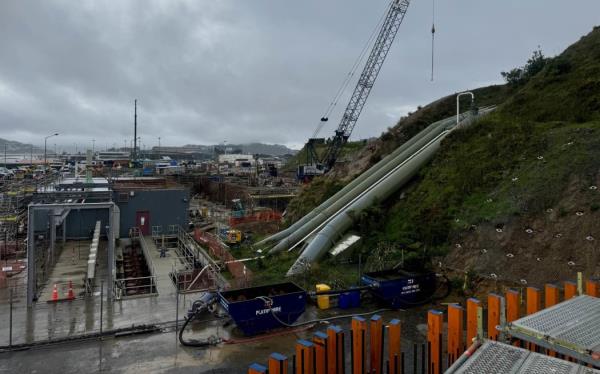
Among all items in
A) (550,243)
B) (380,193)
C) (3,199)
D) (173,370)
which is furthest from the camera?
(3,199)

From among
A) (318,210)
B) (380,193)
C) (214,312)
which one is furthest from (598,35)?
(214,312)

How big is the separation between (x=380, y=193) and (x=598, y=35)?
91.5 ft

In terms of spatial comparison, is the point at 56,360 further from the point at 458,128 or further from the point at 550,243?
the point at 458,128

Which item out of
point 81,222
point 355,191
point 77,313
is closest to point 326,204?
point 355,191

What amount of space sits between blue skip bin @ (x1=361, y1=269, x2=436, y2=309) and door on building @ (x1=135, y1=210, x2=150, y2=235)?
18.9 metres

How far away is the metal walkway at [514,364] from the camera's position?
4.90m

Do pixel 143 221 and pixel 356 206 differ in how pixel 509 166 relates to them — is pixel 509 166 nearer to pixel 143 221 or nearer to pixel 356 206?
pixel 356 206

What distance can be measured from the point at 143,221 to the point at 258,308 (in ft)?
64.4

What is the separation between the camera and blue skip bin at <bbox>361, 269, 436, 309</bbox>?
17.3 metres

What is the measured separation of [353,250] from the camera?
976 inches

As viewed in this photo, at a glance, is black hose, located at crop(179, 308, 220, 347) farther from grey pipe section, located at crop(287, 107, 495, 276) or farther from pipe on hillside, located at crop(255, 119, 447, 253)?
pipe on hillside, located at crop(255, 119, 447, 253)

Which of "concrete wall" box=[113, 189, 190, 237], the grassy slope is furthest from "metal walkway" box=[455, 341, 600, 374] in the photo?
Result: "concrete wall" box=[113, 189, 190, 237]

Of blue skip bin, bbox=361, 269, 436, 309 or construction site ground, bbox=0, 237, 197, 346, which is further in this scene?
blue skip bin, bbox=361, 269, 436, 309

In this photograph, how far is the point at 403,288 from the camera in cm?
1762
